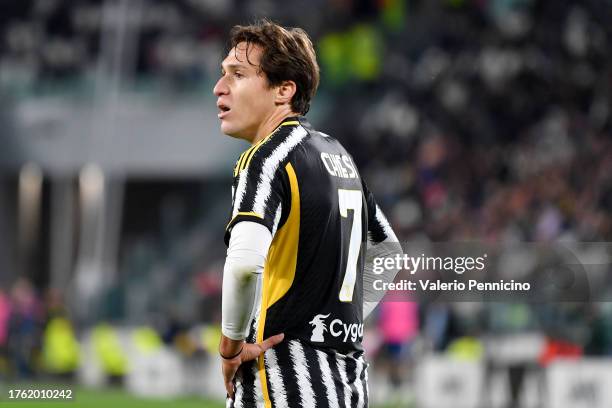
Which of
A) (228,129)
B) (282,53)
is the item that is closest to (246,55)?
(282,53)

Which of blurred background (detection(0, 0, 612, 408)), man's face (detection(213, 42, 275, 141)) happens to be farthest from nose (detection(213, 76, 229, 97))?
blurred background (detection(0, 0, 612, 408))

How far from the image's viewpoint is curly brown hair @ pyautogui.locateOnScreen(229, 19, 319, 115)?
3.64m

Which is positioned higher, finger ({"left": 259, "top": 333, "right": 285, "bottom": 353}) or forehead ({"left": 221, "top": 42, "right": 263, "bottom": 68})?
forehead ({"left": 221, "top": 42, "right": 263, "bottom": 68})

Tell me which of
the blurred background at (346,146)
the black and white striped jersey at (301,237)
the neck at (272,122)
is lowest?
the black and white striped jersey at (301,237)

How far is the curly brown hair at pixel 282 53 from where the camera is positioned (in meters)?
3.64

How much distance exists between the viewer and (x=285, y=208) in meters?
3.52

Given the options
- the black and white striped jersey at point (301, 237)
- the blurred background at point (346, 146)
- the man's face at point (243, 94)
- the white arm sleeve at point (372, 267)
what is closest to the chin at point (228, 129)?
the man's face at point (243, 94)

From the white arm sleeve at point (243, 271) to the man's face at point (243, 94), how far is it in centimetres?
39

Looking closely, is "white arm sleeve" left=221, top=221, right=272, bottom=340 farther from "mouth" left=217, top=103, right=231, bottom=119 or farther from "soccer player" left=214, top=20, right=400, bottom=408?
"mouth" left=217, top=103, right=231, bottom=119

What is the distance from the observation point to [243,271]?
11.0 feet

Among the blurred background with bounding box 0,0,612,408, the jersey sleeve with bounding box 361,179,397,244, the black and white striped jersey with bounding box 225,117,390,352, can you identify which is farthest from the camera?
the blurred background with bounding box 0,0,612,408

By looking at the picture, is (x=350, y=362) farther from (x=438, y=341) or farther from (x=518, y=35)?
(x=518, y=35)

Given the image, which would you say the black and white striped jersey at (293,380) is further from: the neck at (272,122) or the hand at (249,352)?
the neck at (272,122)

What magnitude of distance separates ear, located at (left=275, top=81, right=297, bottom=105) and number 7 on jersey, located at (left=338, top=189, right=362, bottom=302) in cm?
30
